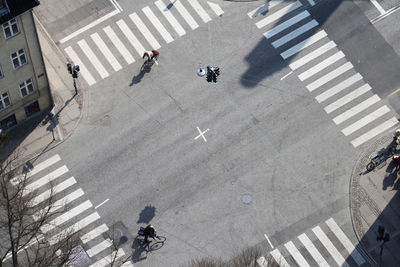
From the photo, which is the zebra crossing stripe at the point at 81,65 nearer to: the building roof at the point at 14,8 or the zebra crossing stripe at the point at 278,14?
the building roof at the point at 14,8

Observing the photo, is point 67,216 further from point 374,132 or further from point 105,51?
point 374,132

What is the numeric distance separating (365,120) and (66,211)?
28364 millimetres

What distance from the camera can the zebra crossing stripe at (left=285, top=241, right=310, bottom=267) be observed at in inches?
2897

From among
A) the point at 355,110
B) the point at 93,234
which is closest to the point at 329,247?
the point at 355,110

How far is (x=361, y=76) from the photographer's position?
270 ft

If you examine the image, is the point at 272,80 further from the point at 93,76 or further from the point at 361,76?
the point at 93,76

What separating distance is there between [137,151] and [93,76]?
29.4 feet

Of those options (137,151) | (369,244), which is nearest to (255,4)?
(137,151)

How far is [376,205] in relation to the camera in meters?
76.7

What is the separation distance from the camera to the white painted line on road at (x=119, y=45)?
82562 mm

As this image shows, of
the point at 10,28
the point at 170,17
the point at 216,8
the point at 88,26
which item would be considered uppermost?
the point at 88,26

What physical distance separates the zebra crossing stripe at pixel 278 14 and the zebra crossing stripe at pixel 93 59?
15.7m

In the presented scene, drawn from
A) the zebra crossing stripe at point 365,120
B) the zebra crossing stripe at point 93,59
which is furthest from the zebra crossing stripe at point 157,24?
the zebra crossing stripe at point 365,120

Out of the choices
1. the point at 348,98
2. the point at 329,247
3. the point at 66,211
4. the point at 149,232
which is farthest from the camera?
the point at 348,98
